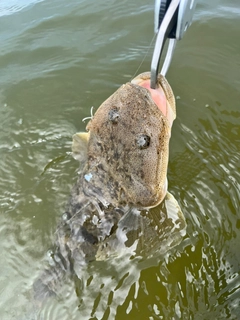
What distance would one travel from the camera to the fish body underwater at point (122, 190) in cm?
275

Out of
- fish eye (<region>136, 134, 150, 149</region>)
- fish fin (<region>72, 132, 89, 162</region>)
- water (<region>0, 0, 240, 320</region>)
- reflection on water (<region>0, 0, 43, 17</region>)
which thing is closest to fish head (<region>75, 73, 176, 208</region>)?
fish eye (<region>136, 134, 150, 149</region>)

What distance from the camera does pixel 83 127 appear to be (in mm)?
4109

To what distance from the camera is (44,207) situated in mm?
3447

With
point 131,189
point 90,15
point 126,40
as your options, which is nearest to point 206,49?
point 126,40

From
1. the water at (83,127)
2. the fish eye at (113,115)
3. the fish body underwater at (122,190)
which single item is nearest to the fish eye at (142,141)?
the fish body underwater at (122,190)

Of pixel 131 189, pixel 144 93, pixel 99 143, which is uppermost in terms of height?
pixel 144 93

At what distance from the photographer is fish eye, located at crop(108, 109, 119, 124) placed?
2.79 meters

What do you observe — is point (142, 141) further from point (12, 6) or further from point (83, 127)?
point (12, 6)

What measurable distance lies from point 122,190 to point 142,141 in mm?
513

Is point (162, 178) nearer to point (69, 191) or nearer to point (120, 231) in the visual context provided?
point (120, 231)

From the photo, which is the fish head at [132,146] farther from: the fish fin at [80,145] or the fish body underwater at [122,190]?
the fish fin at [80,145]

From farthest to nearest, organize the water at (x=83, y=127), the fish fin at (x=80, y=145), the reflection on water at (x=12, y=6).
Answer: the reflection on water at (x=12, y=6)
the fish fin at (x=80, y=145)
the water at (x=83, y=127)

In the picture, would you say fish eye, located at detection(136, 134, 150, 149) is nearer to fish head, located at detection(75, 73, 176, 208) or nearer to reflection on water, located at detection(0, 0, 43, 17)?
fish head, located at detection(75, 73, 176, 208)

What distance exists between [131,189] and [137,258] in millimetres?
659
